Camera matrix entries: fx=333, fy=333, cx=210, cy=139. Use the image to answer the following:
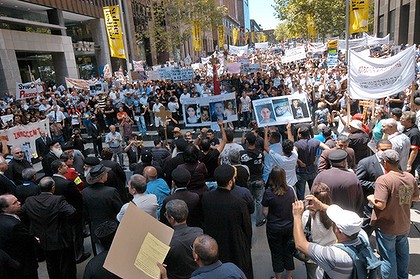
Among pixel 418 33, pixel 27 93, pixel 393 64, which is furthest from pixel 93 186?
pixel 418 33

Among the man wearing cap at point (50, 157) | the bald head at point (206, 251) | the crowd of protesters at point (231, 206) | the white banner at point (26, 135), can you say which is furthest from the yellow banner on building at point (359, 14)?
the bald head at point (206, 251)

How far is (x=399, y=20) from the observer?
3331 cm

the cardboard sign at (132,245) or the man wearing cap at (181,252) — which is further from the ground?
the cardboard sign at (132,245)

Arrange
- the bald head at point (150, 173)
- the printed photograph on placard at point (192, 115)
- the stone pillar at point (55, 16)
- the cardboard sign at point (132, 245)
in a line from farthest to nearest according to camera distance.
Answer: the stone pillar at point (55, 16)
the printed photograph on placard at point (192, 115)
the bald head at point (150, 173)
the cardboard sign at point (132, 245)

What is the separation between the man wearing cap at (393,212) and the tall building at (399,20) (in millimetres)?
32357

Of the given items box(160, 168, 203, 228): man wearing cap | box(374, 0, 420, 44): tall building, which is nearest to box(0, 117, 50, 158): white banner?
box(160, 168, 203, 228): man wearing cap

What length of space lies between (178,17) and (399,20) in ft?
76.5

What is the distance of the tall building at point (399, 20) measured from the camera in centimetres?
2978

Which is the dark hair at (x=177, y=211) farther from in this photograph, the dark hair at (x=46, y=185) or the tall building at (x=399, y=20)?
the tall building at (x=399, y=20)

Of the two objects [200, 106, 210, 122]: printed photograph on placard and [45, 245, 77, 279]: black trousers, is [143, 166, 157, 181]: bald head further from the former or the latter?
[200, 106, 210, 122]: printed photograph on placard

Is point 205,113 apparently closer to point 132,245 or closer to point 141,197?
point 141,197

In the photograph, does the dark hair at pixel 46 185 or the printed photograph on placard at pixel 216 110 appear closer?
the dark hair at pixel 46 185

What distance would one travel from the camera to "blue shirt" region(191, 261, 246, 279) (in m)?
2.40

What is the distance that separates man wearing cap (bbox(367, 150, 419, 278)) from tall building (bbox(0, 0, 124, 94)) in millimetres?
26150
